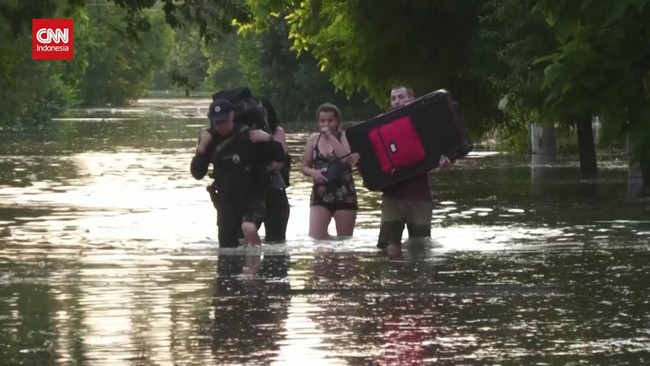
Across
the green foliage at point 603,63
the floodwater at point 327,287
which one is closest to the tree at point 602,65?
the green foliage at point 603,63

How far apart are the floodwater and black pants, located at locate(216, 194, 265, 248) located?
0.26m

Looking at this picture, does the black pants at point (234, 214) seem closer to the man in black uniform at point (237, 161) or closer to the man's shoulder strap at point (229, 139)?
the man in black uniform at point (237, 161)

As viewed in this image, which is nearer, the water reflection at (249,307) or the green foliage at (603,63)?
the water reflection at (249,307)

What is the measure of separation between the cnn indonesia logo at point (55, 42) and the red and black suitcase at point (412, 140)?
44.8 metres

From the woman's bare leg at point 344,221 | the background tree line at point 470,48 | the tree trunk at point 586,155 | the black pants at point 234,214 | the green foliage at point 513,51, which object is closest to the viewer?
the background tree line at point 470,48

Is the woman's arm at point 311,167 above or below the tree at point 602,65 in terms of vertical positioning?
below

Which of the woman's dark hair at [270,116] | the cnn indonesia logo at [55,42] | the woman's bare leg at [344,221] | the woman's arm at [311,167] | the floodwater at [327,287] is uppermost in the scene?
the cnn indonesia logo at [55,42]

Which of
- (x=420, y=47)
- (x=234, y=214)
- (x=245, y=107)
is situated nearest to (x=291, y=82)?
(x=420, y=47)

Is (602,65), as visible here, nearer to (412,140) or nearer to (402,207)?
(412,140)

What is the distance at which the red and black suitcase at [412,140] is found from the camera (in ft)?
58.3

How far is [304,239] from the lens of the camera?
19.4 m

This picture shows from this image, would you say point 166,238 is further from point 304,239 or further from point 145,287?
point 145,287

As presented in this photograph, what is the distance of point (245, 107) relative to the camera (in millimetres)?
17453

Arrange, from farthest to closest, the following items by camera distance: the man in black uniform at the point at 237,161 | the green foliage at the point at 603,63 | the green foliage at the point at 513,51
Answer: the green foliage at the point at 513,51, the man in black uniform at the point at 237,161, the green foliage at the point at 603,63
